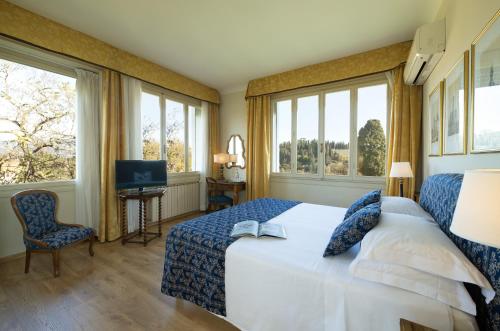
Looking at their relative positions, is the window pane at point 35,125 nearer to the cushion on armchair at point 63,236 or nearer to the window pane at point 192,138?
the cushion on armchair at point 63,236

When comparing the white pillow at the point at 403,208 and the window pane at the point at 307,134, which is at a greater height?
the window pane at the point at 307,134

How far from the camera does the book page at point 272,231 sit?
5.52 ft

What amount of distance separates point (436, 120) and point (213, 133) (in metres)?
3.91

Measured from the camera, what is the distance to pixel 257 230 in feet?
5.71

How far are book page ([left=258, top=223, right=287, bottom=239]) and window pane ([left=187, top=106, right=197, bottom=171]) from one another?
10.5 feet

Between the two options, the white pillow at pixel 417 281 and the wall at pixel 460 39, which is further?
the wall at pixel 460 39

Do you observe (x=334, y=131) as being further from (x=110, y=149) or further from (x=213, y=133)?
(x=110, y=149)

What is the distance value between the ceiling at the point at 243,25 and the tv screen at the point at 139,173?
1709mm

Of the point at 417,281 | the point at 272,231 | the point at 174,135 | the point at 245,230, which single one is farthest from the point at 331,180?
the point at 174,135

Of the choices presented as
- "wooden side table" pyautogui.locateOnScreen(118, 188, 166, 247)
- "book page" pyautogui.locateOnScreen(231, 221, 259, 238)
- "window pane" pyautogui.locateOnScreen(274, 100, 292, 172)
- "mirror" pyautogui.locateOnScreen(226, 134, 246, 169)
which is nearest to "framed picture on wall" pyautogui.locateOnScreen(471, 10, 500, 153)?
"book page" pyautogui.locateOnScreen(231, 221, 259, 238)

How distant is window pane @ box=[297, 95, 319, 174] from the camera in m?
3.95

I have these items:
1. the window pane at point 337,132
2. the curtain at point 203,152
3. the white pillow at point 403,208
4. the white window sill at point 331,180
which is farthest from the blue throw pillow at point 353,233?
the curtain at point 203,152

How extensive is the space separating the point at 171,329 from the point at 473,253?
75.6 inches

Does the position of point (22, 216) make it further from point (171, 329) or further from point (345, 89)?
point (345, 89)
